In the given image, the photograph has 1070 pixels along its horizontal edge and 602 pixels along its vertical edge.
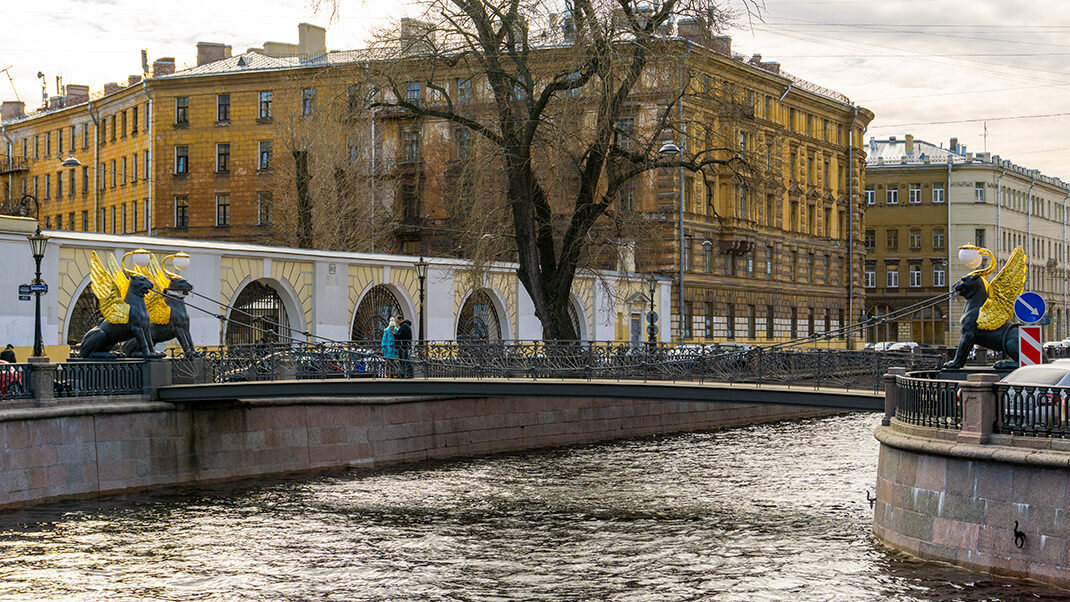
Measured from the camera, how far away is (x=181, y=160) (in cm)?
6134

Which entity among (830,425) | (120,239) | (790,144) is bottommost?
(830,425)

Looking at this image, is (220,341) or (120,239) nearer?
(120,239)

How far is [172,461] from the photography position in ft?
82.6

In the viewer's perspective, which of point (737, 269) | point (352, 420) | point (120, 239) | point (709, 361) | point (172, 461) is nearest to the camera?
point (709, 361)

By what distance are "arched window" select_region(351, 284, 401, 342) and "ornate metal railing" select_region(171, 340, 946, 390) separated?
11923 mm

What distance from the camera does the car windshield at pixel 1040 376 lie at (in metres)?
16.7

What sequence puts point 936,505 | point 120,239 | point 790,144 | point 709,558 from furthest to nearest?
point 790,144
point 120,239
point 709,558
point 936,505

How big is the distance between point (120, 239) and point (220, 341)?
11.9 ft

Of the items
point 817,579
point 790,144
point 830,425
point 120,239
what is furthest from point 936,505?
point 790,144

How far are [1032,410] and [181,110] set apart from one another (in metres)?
50.1

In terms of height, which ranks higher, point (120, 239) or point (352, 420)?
point (120, 239)

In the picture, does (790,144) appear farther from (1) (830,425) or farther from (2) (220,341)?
(2) (220,341)

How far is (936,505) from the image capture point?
54.0ft

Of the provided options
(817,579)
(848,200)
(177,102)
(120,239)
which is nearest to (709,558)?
(817,579)
